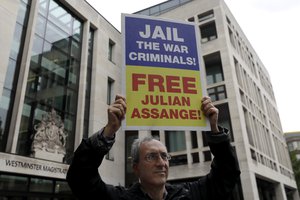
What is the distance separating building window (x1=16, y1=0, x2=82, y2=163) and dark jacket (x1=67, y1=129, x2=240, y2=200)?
12474 mm

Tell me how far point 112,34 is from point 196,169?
42.7 ft

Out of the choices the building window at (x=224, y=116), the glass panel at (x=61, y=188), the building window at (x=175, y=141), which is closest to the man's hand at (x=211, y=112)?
the glass panel at (x=61, y=188)

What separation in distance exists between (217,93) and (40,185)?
583 inches

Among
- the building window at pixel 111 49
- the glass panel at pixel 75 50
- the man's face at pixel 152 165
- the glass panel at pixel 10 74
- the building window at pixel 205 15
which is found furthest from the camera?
the building window at pixel 205 15

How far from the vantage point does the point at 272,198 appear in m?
25.9

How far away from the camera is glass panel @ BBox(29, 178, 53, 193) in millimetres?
13531

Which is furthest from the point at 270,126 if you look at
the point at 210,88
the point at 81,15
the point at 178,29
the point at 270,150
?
the point at 178,29

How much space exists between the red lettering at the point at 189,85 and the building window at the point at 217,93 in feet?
64.4

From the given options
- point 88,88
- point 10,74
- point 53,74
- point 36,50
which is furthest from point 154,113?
point 88,88

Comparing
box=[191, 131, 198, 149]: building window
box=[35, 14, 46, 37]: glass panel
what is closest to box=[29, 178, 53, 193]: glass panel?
box=[35, 14, 46, 37]: glass panel

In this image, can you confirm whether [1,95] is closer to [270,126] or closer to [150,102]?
[150,102]

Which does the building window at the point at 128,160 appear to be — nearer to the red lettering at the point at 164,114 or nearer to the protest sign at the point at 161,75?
the protest sign at the point at 161,75

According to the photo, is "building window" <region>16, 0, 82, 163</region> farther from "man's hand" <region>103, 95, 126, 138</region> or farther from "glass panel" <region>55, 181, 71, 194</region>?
"man's hand" <region>103, 95, 126, 138</region>

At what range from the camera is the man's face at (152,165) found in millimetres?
2244
